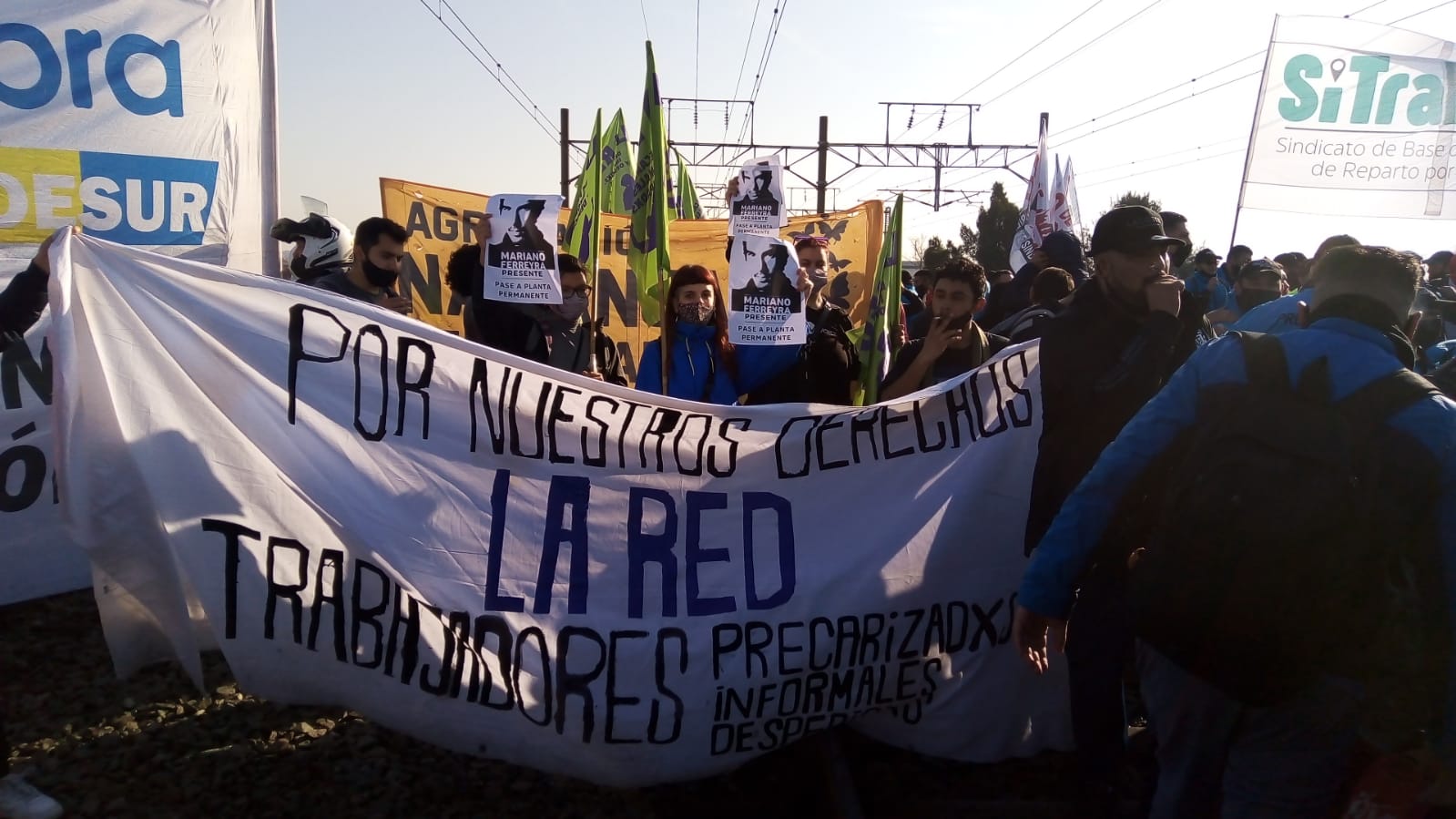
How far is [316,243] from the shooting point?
4.96 m

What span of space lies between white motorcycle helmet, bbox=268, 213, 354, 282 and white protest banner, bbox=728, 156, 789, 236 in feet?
7.17

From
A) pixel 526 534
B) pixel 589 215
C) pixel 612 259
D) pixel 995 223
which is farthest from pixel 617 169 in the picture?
pixel 995 223

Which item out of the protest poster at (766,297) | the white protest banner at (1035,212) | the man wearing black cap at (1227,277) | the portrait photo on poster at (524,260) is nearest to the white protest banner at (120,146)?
the portrait photo on poster at (524,260)

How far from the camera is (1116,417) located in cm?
332

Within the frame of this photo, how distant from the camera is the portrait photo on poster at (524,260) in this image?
210 inches

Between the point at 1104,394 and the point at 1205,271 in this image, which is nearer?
the point at 1104,394

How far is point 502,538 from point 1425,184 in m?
6.86

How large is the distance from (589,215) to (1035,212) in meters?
5.86

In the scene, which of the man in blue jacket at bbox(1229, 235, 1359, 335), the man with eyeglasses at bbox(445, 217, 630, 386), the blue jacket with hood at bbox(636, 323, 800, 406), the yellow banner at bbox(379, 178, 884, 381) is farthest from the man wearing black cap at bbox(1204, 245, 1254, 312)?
the man with eyeglasses at bbox(445, 217, 630, 386)

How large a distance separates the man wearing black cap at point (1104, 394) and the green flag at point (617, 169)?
697 cm

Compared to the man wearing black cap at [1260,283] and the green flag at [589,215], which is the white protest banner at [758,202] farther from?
the man wearing black cap at [1260,283]

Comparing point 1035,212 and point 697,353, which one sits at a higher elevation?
point 1035,212

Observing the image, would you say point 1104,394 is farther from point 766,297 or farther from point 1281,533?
point 766,297

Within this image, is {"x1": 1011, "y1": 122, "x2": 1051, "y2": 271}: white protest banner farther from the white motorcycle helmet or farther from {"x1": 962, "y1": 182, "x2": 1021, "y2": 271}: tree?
{"x1": 962, "y1": 182, "x2": 1021, "y2": 271}: tree
